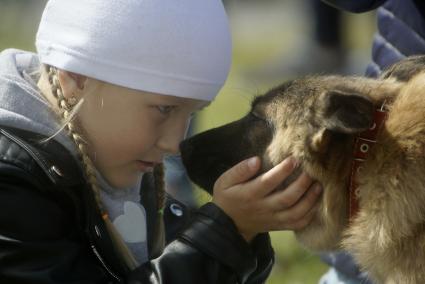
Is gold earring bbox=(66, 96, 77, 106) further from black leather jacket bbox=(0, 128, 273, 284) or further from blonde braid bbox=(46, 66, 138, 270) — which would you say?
black leather jacket bbox=(0, 128, 273, 284)

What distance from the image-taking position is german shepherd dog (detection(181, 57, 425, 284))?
2.76 meters

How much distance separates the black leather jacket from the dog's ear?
0.52 metres

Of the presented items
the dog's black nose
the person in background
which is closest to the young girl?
the dog's black nose

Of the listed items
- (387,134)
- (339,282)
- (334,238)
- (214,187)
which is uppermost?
(387,134)

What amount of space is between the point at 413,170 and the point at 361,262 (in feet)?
1.31

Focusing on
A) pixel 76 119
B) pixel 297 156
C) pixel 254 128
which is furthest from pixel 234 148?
pixel 76 119

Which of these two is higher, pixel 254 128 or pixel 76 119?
pixel 76 119

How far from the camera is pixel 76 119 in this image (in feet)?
9.95

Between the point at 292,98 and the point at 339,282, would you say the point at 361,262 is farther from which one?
the point at 339,282

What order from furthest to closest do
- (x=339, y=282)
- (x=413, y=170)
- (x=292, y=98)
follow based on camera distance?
1. (x=339, y=282)
2. (x=292, y=98)
3. (x=413, y=170)

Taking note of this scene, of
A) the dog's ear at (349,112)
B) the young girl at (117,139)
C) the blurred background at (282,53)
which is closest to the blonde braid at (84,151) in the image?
the young girl at (117,139)

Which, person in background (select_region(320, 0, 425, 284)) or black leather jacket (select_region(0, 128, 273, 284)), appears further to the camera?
person in background (select_region(320, 0, 425, 284))

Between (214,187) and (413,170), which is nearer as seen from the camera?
(413,170)

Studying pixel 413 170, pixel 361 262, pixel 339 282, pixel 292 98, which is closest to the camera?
pixel 413 170
